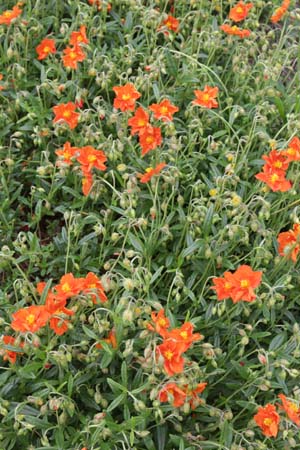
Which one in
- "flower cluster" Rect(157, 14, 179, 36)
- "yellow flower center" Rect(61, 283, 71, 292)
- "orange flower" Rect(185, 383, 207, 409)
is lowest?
"orange flower" Rect(185, 383, 207, 409)

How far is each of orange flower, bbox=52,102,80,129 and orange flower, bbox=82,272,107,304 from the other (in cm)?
104

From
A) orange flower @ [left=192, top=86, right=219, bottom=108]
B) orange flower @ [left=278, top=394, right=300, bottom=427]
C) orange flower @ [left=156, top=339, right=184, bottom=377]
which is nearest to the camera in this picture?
orange flower @ [left=156, top=339, right=184, bottom=377]

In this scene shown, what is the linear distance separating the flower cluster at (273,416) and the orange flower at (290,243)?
2.33ft

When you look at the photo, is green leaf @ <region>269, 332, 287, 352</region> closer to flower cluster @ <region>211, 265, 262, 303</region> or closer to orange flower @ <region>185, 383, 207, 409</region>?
flower cluster @ <region>211, 265, 262, 303</region>

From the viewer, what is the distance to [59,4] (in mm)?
4598

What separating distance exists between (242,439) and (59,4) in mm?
3132

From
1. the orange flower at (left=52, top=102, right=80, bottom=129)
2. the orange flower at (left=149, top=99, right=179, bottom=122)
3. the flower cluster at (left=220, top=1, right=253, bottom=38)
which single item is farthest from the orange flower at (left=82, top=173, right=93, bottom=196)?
the flower cluster at (left=220, top=1, right=253, bottom=38)

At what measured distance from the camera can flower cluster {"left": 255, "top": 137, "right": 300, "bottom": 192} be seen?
3391 millimetres

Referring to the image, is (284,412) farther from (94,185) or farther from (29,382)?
(94,185)

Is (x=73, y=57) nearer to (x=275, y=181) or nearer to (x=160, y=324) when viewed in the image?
(x=275, y=181)

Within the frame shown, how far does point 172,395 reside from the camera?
2689 millimetres

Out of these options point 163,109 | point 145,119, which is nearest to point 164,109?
point 163,109

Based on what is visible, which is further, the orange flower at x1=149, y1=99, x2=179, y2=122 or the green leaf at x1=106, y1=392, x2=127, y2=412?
the orange flower at x1=149, y1=99, x2=179, y2=122

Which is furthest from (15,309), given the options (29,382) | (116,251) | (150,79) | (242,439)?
(150,79)
